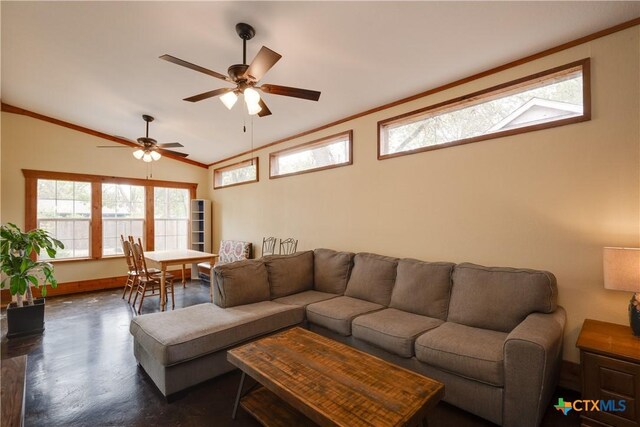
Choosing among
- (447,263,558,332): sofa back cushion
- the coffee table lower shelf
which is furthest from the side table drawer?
the coffee table lower shelf

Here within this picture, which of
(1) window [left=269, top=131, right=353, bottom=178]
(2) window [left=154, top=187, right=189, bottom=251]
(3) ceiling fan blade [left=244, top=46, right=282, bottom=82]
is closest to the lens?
(3) ceiling fan blade [left=244, top=46, right=282, bottom=82]

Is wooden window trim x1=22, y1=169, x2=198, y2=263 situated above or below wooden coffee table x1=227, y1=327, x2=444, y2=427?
above

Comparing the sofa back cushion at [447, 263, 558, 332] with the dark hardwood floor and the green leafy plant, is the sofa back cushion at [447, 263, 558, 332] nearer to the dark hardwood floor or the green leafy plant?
the dark hardwood floor

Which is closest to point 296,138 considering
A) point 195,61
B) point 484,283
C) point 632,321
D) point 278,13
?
point 195,61

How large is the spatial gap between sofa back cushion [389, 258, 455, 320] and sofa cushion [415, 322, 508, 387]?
336mm

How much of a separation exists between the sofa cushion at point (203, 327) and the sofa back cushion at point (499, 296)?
155 cm

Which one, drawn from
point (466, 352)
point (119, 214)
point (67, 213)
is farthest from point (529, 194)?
point (67, 213)

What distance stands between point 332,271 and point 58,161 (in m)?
5.43

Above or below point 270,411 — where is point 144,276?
above

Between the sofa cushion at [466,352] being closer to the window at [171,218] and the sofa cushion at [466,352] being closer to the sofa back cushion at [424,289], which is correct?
the sofa back cushion at [424,289]

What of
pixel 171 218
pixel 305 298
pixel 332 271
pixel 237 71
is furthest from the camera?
pixel 171 218

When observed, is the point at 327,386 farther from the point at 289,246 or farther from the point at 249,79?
the point at 289,246

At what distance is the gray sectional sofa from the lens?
1813 mm

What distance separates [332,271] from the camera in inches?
141
